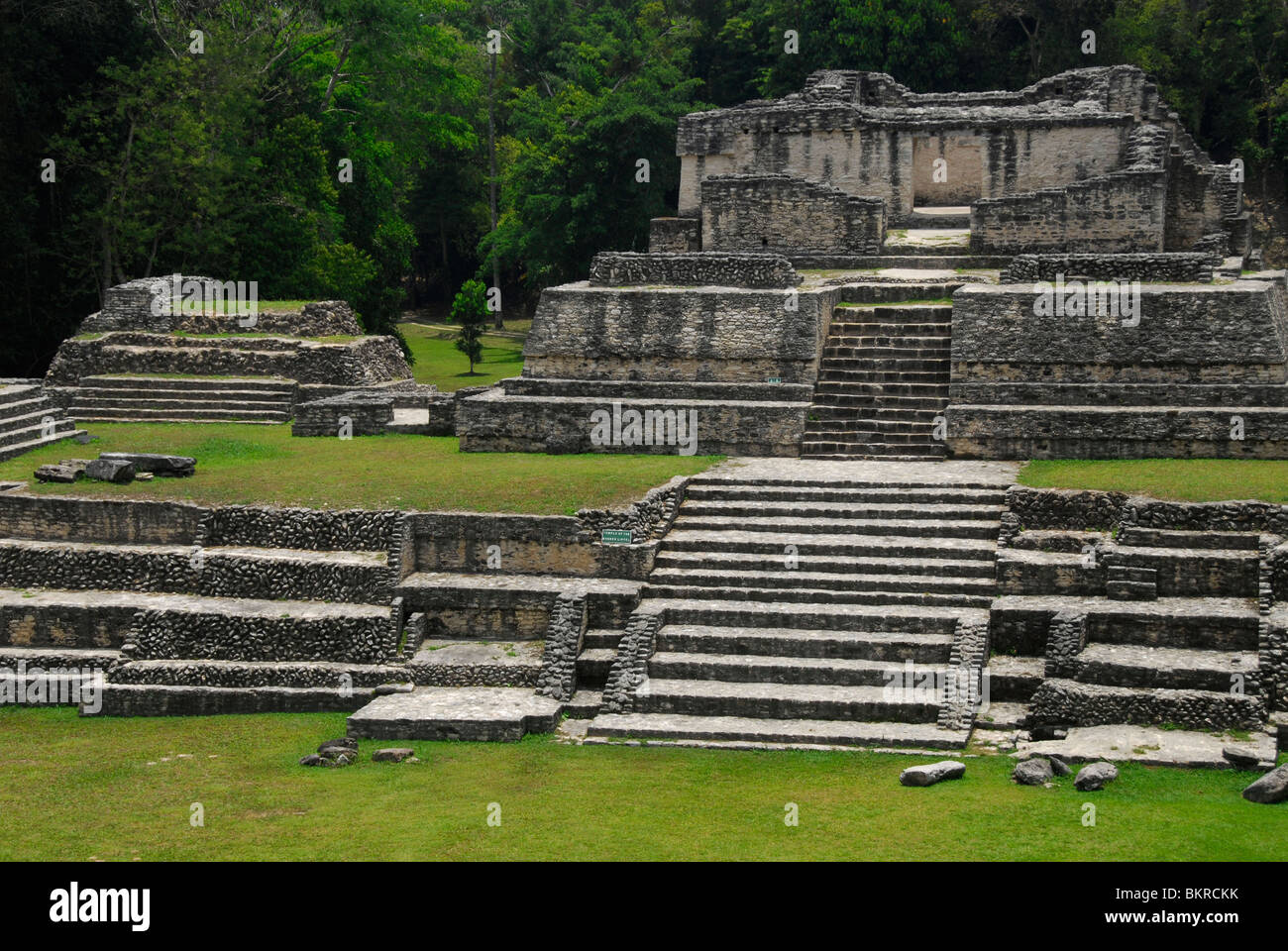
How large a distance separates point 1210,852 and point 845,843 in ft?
8.84

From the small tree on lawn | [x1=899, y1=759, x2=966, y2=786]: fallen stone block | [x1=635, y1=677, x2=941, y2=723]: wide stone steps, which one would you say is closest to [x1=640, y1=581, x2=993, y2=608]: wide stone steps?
[x1=635, y1=677, x2=941, y2=723]: wide stone steps

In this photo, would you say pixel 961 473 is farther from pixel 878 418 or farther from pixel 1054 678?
pixel 1054 678

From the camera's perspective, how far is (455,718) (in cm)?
1766

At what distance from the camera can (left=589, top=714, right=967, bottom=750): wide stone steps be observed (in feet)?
55.0

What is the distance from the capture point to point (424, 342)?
44938mm

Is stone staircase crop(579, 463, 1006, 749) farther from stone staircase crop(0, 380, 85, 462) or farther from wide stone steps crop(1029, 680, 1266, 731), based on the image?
stone staircase crop(0, 380, 85, 462)

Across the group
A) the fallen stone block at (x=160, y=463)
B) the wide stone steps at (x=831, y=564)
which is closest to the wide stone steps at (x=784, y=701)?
the wide stone steps at (x=831, y=564)

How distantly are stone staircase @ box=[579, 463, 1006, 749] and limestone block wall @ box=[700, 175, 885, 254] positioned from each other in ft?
28.1

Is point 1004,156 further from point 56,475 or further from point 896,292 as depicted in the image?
point 56,475

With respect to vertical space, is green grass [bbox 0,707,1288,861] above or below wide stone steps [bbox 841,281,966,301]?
below

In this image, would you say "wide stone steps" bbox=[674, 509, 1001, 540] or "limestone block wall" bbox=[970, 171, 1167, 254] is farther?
"limestone block wall" bbox=[970, 171, 1167, 254]

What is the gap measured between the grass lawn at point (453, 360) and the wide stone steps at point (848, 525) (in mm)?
11562

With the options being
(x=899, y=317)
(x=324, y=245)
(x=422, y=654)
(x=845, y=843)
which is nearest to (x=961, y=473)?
(x=899, y=317)

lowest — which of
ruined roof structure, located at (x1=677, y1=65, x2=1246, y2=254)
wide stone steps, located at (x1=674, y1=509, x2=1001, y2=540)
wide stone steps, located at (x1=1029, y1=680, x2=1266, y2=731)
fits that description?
wide stone steps, located at (x1=1029, y1=680, x2=1266, y2=731)
